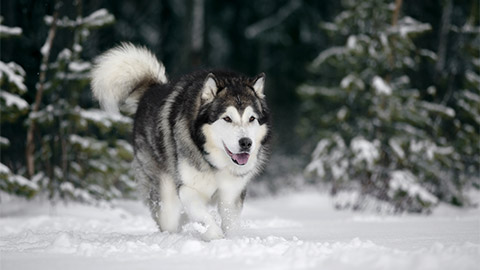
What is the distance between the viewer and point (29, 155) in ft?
26.3

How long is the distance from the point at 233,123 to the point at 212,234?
3.28 feet

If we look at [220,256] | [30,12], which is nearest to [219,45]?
[30,12]

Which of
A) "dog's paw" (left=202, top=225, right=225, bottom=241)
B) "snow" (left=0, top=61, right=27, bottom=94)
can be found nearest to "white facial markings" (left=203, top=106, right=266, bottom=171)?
"dog's paw" (left=202, top=225, right=225, bottom=241)

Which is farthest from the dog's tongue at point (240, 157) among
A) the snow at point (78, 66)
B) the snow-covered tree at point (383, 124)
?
the snow-covered tree at point (383, 124)

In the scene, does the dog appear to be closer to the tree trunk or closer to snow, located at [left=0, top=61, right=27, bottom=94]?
snow, located at [left=0, top=61, right=27, bottom=94]

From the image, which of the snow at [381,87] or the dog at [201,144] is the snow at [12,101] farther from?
the snow at [381,87]

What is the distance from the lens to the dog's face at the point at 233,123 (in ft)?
14.3

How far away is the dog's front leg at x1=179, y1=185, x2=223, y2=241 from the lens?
14.4 ft

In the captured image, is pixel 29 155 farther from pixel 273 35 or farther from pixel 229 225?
pixel 273 35

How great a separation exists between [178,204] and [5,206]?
3984 mm

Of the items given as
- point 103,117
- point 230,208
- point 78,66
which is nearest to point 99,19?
point 78,66

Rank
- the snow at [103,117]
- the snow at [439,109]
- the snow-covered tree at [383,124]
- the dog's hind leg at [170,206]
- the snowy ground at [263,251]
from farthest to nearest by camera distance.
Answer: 1. the snow at [439,109]
2. the snow-covered tree at [383,124]
3. the snow at [103,117]
4. the dog's hind leg at [170,206]
5. the snowy ground at [263,251]

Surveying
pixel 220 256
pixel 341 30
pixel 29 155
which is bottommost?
pixel 220 256

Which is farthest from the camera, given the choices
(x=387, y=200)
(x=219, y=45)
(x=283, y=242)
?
(x=219, y=45)
